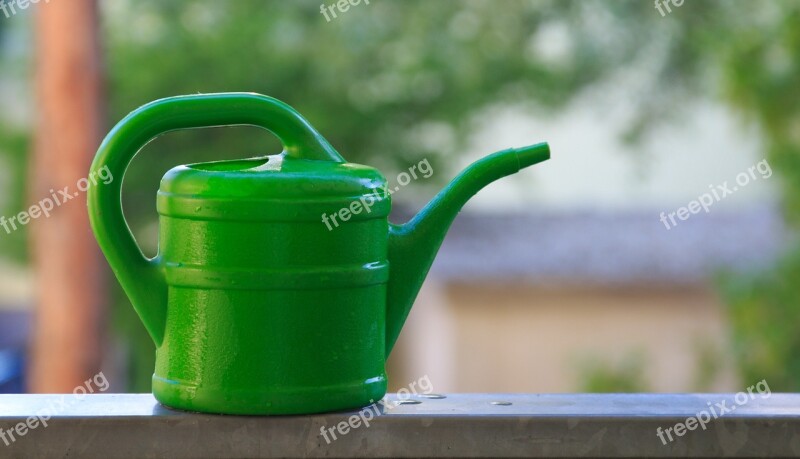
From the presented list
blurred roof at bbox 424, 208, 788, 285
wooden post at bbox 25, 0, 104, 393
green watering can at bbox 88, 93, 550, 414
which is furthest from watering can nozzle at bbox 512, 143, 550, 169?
blurred roof at bbox 424, 208, 788, 285

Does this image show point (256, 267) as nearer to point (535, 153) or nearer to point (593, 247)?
point (535, 153)

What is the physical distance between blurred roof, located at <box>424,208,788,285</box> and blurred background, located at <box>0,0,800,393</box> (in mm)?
24

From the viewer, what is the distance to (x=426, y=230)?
1.05 m

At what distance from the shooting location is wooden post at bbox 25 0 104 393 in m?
4.71

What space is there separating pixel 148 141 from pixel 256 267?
165 mm

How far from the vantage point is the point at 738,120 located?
5.49 metres

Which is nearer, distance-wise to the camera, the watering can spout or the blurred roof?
the watering can spout

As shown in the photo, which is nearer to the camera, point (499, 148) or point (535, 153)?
point (535, 153)

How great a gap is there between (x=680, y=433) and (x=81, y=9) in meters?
4.29

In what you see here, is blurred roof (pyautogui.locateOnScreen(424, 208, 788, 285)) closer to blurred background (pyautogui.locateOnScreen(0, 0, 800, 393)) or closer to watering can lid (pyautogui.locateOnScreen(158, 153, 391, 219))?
blurred background (pyautogui.locateOnScreen(0, 0, 800, 393))

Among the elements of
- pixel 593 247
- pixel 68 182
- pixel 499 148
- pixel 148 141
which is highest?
pixel 499 148

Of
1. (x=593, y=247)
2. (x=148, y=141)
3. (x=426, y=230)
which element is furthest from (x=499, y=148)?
(x=148, y=141)

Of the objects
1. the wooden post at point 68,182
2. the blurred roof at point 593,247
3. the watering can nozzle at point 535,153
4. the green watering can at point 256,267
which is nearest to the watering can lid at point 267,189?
the green watering can at point 256,267

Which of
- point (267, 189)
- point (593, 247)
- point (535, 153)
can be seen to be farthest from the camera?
point (593, 247)
